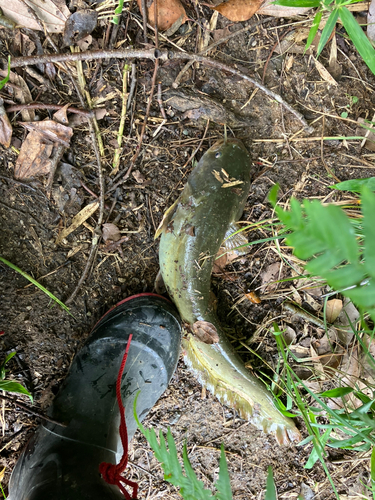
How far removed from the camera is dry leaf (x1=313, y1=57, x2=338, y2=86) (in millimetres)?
2170

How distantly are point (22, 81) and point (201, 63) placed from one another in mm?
1032

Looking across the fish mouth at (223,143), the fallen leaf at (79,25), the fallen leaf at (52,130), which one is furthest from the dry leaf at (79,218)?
the fallen leaf at (79,25)

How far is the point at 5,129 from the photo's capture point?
76.2 inches

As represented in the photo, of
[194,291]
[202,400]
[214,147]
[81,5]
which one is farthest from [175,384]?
[81,5]

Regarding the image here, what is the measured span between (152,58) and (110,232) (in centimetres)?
→ 103

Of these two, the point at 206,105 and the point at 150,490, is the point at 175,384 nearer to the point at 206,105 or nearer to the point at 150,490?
the point at 150,490

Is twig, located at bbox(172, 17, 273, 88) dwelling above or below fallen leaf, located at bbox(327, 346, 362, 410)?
above

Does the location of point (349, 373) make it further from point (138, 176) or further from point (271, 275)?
point (138, 176)

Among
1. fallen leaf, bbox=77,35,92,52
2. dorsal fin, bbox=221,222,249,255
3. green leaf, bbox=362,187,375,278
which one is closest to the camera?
green leaf, bbox=362,187,375,278

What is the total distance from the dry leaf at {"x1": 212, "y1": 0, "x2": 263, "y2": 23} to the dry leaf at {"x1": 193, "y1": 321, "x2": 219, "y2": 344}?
5.96 ft

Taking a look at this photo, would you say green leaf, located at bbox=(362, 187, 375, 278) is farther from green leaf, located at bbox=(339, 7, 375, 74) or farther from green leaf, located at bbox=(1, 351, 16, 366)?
green leaf, located at bbox=(1, 351, 16, 366)

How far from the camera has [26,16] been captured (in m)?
1.89

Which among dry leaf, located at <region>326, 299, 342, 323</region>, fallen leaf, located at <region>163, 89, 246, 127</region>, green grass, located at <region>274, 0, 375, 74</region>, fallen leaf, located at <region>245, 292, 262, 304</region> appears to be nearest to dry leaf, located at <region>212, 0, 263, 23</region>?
fallen leaf, located at <region>163, 89, 246, 127</region>

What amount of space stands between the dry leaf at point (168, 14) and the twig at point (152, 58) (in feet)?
0.55
